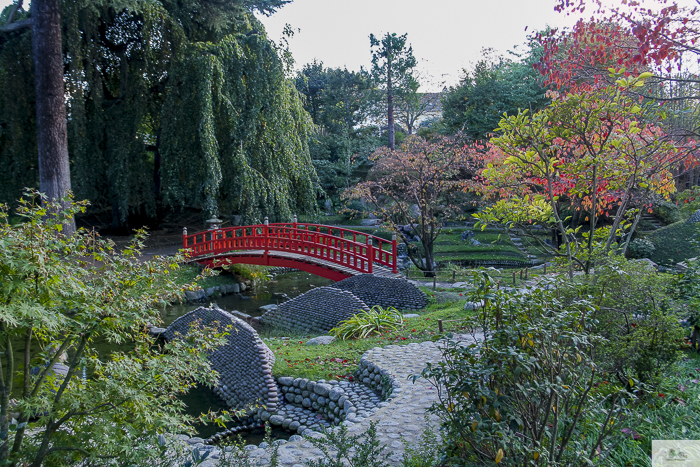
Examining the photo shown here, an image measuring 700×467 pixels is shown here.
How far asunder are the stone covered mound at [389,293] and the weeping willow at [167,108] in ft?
17.4

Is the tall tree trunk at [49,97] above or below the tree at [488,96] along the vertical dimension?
below

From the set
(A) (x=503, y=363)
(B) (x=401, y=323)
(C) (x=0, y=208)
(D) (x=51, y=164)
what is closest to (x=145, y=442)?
(C) (x=0, y=208)

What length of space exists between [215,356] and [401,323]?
2.90 meters

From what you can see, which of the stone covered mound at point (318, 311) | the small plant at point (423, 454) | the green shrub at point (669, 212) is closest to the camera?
the small plant at point (423, 454)

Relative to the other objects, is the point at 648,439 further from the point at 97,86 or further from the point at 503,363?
the point at 97,86

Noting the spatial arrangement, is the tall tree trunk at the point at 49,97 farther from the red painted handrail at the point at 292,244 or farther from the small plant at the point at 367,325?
the small plant at the point at 367,325

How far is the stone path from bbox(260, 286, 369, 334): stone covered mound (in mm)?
1924

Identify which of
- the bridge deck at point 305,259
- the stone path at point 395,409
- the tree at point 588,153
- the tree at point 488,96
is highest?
the tree at point 488,96

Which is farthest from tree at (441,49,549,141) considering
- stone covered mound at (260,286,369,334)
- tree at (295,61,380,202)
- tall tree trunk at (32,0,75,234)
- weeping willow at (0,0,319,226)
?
tall tree trunk at (32,0,75,234)

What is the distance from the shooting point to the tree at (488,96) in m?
18.5

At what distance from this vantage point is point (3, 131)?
11.0m

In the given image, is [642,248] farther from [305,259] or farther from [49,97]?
[49,97]

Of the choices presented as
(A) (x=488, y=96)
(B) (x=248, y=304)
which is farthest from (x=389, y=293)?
(A) (x=488, y=96)
